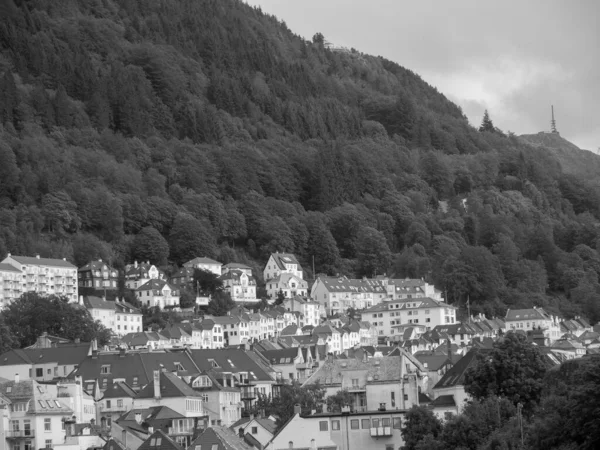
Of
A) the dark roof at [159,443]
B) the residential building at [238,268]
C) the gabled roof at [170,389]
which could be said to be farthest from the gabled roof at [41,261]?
the dark roof at [159,443]

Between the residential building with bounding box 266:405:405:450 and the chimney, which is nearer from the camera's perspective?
the residential building with bounding box 266:405:405:450

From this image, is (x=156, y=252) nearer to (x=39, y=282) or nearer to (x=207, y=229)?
(x=207, y=229)

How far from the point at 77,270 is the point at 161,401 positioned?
224ft

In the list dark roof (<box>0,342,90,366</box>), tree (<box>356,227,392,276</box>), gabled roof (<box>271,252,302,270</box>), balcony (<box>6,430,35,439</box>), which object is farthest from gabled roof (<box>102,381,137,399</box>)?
tree (<box>356,227,392,276</box>)

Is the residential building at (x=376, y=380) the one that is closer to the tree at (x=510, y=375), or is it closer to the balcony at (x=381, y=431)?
the balcony at (x=381, y=431)

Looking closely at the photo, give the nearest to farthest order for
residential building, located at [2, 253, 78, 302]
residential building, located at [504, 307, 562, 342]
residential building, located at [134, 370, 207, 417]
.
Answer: residential building, located at [134, 370, 207, 417] → residential building, located at [2, 253, 78, 302] → residential building, located at [504, 307, 562, 342]

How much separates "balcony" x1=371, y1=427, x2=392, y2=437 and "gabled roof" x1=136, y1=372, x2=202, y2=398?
873 inches

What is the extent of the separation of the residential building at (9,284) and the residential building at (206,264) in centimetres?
2524

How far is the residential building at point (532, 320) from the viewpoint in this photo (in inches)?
6100

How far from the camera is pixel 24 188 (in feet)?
566

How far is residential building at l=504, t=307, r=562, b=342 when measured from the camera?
155 meters

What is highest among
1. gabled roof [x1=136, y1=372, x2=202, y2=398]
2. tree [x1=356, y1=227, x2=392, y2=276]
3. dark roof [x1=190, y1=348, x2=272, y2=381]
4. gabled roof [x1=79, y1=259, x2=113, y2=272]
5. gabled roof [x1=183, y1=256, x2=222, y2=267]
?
tree [x1=356, y1=227, x2=392, y2=276]

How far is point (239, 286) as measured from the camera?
165750mm

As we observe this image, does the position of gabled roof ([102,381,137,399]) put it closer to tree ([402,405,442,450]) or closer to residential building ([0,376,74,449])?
residential building ([0,376,74,449])
